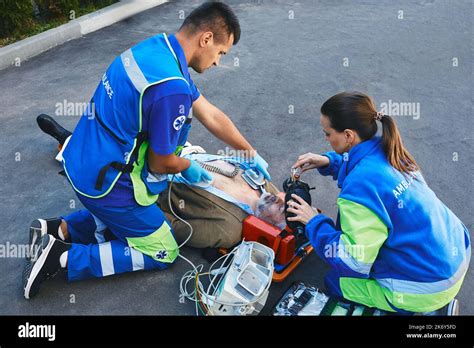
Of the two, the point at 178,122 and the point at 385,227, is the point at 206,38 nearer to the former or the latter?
the point at 178,122

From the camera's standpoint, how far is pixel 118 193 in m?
2.75

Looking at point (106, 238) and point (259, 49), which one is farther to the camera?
point (259, 49)

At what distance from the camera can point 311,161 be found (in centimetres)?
309

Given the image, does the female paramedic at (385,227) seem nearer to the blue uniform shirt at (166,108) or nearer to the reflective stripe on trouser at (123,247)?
the blue uniform shirt at (166,108)

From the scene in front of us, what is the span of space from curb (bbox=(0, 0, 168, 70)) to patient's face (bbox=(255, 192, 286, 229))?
3.99 meters

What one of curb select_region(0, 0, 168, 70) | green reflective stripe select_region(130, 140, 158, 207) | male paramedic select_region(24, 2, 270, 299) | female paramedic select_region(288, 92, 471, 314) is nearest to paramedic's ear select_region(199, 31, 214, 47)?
male paramedic select_region(24, 2, 270, 299)

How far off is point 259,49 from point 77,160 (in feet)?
13.4

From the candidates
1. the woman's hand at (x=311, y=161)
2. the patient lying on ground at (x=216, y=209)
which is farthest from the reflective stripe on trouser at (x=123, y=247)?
the woman's hand at (x=311, y=161)

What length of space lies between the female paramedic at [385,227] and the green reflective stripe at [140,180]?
0.95 metres

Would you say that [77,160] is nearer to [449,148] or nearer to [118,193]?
[118,193]

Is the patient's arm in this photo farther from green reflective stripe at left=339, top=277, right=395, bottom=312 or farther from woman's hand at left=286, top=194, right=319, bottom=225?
green reflective stripe at left=339, top=277, right=395, bottom=312

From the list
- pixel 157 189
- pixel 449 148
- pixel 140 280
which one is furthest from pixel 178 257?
pixel 449 148

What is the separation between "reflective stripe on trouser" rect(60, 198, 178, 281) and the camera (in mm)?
2828

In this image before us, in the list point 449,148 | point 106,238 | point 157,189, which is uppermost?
point 157,189
